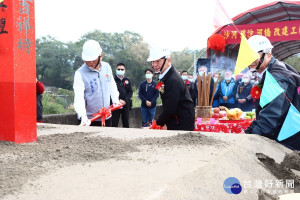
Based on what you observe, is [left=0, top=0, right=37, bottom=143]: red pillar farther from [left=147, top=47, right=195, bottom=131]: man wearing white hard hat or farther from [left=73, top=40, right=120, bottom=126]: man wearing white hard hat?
[left=147, top=47, right=195, bottom=131]: man wearing white hard hat

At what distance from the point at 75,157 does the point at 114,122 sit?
488cm

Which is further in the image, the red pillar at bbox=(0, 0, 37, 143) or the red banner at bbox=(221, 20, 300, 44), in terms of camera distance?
the red banner at bbox=(221, 20, 300, 44)

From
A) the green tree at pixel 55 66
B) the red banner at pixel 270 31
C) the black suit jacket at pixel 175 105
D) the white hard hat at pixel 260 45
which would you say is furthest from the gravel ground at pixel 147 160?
the green tree at pixel 55 66

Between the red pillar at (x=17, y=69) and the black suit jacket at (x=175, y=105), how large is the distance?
4.95ft

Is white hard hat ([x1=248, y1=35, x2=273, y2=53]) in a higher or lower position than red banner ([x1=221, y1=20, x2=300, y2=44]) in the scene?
lower

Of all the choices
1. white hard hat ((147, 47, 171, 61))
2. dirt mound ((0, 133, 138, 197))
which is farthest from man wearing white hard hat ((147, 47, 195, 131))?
dirt mound ((0, 133, 138, 197))

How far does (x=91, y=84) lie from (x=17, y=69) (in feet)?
5.65

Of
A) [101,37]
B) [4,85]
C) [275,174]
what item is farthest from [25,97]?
[101,37]

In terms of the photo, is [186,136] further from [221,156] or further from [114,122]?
[114,122]

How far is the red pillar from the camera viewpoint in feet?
6.87

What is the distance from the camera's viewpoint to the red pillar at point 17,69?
82.4 inches

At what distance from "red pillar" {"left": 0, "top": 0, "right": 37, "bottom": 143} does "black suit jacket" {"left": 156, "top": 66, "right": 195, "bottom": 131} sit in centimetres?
151

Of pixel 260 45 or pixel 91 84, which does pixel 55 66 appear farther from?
pixel 260 45

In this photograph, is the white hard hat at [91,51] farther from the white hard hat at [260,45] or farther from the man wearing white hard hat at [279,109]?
the man wearing white hard hat at [279,109]
